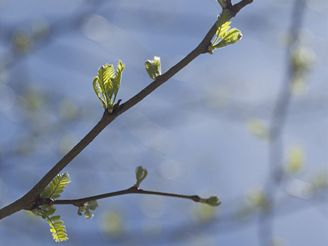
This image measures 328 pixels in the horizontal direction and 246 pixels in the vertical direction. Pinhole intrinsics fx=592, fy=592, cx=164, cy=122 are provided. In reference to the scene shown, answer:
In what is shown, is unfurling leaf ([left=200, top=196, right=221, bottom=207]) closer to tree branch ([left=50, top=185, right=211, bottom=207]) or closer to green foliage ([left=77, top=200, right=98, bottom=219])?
tree branch ([left=50, top=185, right=211, bottom=207])

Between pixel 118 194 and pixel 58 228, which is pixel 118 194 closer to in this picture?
pixel 118 194

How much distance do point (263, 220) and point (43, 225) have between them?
99.0 inches

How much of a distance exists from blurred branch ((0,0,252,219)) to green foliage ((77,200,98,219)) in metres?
0.14

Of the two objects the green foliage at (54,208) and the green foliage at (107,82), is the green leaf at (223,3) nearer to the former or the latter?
the green foliage at (107,82)

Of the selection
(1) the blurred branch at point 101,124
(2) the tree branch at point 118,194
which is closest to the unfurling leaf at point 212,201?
(2) the tree branch at point 118,194

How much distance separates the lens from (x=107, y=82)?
4.10 ft

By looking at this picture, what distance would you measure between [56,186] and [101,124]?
0.21 meters

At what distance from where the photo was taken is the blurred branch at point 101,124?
1117 mm

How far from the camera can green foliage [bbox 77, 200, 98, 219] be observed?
4.25 ft

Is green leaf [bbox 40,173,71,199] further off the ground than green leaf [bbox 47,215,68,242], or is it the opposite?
green leaf [bbox 40,173,71,199]

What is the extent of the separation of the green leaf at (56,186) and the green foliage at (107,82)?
19 centimetres

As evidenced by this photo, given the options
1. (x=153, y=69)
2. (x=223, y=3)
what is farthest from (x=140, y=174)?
(x=223, y=3)

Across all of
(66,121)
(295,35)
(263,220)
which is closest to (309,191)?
(263,220)

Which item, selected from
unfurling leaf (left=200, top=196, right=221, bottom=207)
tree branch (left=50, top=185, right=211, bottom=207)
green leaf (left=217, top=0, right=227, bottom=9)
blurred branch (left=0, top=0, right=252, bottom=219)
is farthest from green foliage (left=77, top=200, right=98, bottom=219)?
green leaf (left=217, top=0, right=227, bottom=9)
